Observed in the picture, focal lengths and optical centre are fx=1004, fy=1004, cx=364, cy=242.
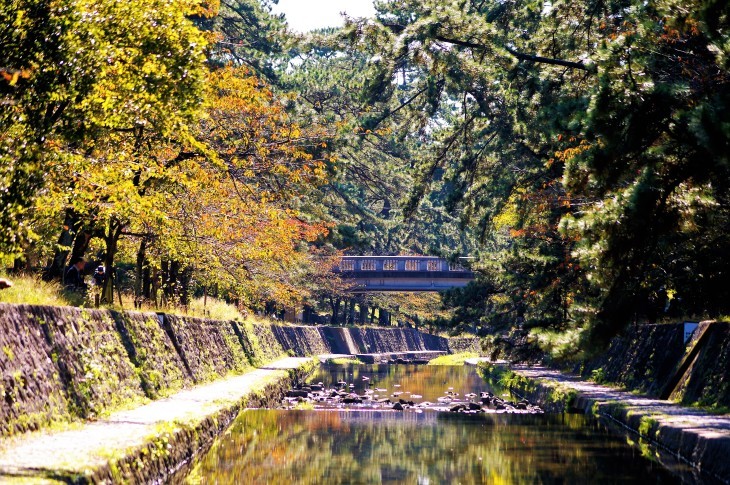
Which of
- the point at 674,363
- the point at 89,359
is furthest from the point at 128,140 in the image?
the point at 674,363

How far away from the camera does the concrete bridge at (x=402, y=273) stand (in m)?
85.5

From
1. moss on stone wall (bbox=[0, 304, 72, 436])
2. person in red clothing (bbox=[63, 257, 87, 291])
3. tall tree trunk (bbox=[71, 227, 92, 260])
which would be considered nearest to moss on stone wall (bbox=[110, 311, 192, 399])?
person in red clothing (bbox=[63, 257, 87, 291])

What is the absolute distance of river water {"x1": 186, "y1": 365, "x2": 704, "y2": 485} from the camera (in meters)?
14.3

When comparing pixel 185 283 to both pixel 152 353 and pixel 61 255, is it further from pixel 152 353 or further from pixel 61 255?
pixel 152 353

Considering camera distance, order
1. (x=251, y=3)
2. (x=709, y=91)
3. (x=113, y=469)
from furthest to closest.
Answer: (x=251, y=3) < (x=709, y=91) < (x=113, y=469)

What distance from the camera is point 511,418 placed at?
24688 millimetres

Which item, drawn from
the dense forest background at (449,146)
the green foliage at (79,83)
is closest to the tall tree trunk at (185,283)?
the dense forest background at (449,146)

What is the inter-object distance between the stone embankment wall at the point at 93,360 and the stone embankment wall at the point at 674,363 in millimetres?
11538

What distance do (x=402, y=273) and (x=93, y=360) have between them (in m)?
68.5

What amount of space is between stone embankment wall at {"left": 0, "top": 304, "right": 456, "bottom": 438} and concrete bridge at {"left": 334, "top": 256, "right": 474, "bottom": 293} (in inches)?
1944

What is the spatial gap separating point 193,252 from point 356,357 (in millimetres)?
48080

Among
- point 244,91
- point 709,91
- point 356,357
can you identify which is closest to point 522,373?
point 244,91

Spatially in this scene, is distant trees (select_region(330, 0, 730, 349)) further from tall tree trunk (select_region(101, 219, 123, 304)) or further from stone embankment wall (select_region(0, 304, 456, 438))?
stone embankment wall (select_region(0, 304, 456, 438))

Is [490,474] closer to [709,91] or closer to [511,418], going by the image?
[709,91]
